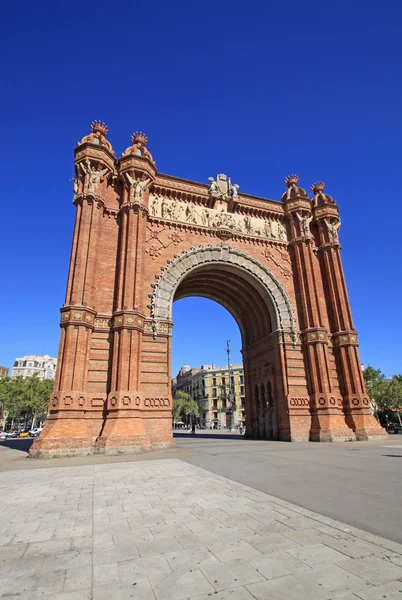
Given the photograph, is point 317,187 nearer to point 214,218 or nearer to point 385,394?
point 214,218

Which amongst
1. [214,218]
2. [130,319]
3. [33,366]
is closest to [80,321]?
[130,319]

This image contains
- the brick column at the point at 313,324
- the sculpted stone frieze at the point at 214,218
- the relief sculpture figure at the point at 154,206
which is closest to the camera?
the brick column at the point at 313,324

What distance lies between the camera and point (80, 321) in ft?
53.7

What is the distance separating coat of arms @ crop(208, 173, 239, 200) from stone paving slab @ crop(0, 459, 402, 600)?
2085 cm

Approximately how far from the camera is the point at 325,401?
20.0 m

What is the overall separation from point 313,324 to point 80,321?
14.6 m

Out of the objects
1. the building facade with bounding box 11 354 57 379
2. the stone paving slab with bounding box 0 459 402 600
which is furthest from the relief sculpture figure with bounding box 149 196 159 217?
the building facade with bounding box 11 354 57 379

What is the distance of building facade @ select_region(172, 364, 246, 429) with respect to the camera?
7744 cm

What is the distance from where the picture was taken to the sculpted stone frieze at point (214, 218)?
2233 centimetres

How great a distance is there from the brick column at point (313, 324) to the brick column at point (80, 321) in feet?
42.2

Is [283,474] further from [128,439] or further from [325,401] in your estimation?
[325,401]

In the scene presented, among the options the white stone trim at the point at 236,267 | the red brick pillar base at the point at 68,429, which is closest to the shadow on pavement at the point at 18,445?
the red brick pillar base at the point at 68,429

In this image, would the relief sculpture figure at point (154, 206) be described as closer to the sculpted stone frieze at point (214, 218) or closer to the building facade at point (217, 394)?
the sculpted stone frieze at point (214, 218)

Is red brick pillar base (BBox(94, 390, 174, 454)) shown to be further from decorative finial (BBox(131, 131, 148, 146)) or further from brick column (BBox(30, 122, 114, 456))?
decorative finial (BBox(131, 131, 148, 146))
